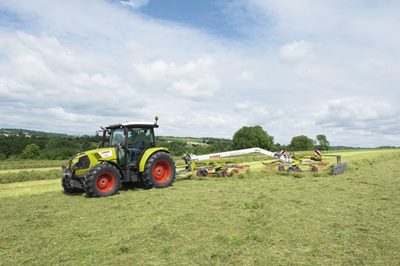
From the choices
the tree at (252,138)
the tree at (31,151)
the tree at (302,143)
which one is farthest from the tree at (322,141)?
the tree at (31,151)

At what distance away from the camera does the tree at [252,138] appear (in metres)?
60.3

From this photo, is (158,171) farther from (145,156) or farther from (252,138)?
(252,138)

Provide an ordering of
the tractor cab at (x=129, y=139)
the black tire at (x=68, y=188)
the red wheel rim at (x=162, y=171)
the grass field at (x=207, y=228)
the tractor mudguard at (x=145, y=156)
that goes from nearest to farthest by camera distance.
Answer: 1. the grass field at (x=207, y=228)
2. the black tire at (x=68, y=188)
3. the tractor cab at (x=129, y=139)
4. the tractor mudguard at (x=145, y=156)
5. the red wheel rim at (x=162, y=171)

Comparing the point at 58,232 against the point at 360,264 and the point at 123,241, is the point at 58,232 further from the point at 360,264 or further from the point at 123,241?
the point at 360,264

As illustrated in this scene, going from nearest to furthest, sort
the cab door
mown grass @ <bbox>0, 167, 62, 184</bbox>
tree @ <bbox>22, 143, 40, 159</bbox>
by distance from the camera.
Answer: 1. the cab door
2. mown grass @ <bbox>0, 167, 62, 184</bbox>
3. tree @ <bbox>22, 143, 40, 159</bbox>

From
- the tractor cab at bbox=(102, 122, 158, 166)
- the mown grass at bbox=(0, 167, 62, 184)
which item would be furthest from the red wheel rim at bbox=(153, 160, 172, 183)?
the mown grass at bbox=(0, 167, 62, 184)

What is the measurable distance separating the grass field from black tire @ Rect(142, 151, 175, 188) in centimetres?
78

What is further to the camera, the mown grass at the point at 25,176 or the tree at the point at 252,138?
the tree at the point at 252,138

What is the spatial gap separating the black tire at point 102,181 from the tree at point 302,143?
74548 mm

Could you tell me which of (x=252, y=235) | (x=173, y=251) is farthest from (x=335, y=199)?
(x=173, y=251)

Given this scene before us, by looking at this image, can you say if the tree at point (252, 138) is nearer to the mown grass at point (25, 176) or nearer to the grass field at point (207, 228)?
the mown grass at point (25, 176)

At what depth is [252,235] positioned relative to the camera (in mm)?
5434

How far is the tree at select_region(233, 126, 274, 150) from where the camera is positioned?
60331mm

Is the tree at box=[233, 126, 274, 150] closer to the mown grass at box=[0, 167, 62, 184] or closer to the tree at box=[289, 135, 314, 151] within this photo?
the tree at box=[289, 135, 314, 151]
